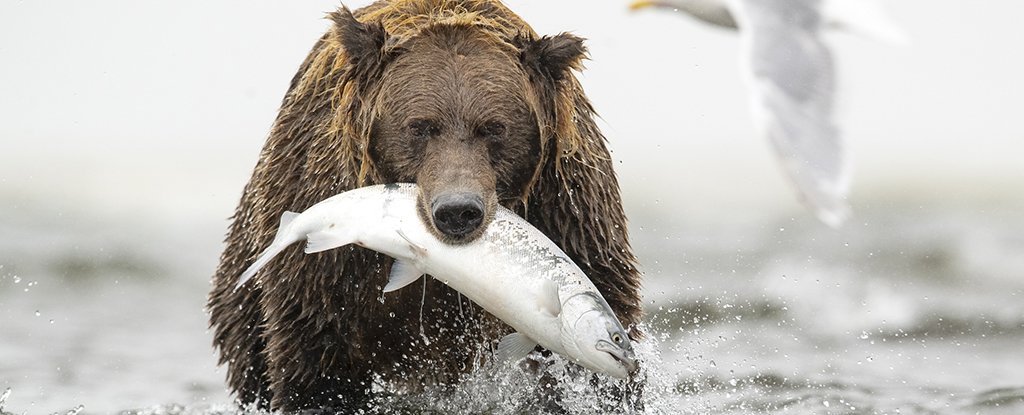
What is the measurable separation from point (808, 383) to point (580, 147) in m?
3.05

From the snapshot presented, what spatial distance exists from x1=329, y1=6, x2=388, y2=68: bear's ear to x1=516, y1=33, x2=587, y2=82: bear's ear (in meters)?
0.56

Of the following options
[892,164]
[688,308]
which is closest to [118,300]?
[688,308]

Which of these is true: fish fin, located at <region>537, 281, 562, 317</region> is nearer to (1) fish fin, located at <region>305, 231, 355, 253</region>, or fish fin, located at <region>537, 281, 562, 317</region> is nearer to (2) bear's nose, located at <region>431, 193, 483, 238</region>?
(2) bear's nose, located at <region>431, 193, 483, 238</region>

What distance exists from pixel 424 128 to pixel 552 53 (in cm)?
65

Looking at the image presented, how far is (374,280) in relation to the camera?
665 centimetres

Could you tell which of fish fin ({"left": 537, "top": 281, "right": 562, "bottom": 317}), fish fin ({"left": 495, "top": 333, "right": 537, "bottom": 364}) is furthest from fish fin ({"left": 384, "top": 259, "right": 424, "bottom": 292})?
fish fin ({"left": 537, "top": 281, "right": 562, "bottom": 317})

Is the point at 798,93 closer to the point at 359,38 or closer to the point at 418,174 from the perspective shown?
the point at 418,174

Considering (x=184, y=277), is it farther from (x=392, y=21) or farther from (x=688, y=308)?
(x=392, y=21)

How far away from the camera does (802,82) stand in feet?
14.2

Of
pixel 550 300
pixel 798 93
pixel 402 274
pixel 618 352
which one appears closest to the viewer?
pixel 798 93

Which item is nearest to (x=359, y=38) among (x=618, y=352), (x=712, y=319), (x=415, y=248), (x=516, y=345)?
(x=415, y=248)

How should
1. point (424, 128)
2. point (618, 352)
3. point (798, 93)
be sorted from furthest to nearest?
1. point (424, 128)
2. point (618, 352)
3. point (798, 93)

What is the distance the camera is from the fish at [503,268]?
214 inches

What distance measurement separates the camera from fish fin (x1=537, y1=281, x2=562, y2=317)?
550cm
